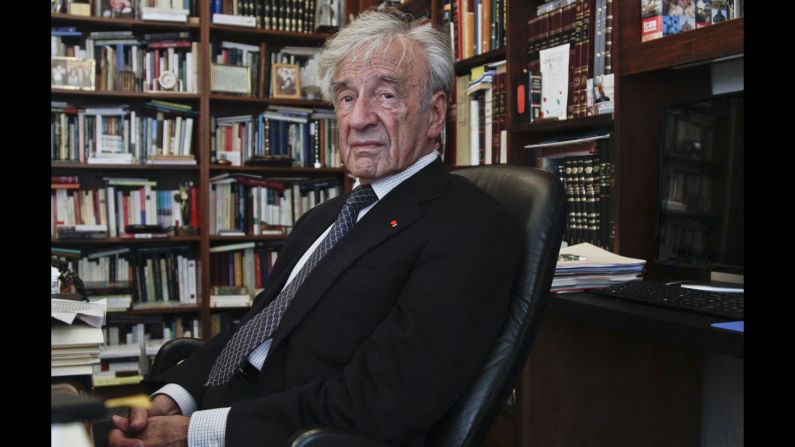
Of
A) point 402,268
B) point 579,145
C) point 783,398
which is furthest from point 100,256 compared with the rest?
point 783,398

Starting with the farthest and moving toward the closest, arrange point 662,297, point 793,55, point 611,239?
point 611,239 → point 662,297 → point 793,55

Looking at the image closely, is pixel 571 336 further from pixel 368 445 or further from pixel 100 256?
pixel 100 256

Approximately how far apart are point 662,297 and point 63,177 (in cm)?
324

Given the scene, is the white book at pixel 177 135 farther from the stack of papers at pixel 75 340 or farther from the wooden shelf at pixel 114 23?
the stack of papers at pixel 75 340

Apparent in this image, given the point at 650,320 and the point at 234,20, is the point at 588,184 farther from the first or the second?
the point at 234,20

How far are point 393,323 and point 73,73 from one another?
3.19 m

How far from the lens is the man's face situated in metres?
1.54

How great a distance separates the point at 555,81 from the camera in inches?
99.0

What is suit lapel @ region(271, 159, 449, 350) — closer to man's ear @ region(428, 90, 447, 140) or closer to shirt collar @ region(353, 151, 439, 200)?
shirt collar @ region(353, 151, 439, 200)

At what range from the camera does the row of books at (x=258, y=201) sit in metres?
4.06

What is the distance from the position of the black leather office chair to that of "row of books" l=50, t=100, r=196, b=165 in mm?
2958

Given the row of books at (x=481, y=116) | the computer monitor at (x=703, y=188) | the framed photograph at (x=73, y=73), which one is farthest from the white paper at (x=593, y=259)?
the framed photograph at (x=73, y=73)

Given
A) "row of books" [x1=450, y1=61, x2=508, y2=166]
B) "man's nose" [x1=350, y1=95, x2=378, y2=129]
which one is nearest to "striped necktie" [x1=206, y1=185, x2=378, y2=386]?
"man's nose" [x1=350, y1=95, x2=378, y2=129]

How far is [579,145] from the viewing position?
2410 mm
